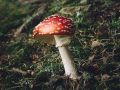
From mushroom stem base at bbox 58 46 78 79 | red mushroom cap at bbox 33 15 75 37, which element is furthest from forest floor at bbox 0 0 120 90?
red mushroom cap at bbox 33 15 75 37

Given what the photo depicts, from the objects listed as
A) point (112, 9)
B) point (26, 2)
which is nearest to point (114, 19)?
point (112, 9)

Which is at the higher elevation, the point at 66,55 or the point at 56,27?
the point at 56,27

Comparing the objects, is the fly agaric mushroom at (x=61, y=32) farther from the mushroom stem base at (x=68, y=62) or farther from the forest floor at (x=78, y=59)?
the forest floor at (x=78, y=59)

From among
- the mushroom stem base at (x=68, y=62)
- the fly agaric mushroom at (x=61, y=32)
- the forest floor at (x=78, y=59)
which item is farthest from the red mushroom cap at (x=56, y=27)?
the forest floor at (x=78, y=59)

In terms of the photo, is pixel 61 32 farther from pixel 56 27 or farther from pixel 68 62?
pixel 68 62

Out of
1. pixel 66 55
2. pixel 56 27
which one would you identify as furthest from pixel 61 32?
pixel 66 55

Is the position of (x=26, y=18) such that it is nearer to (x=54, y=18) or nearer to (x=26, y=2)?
(x=26, y=2)

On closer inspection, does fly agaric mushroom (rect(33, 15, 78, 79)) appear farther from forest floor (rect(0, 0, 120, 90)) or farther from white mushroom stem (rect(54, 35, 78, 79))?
forest floor (rect(0, 0, 120, 90))
